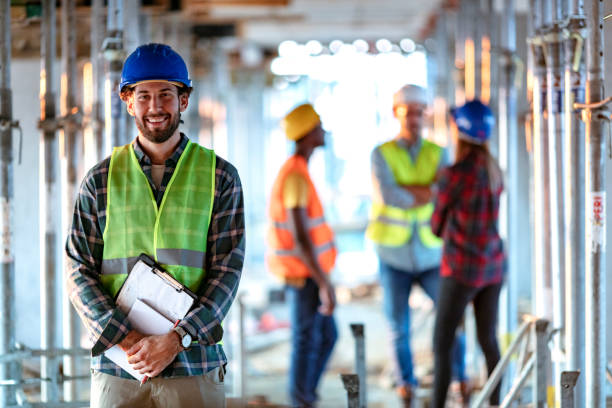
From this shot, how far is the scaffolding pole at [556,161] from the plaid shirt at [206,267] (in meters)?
2.10

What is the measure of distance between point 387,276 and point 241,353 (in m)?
1.17

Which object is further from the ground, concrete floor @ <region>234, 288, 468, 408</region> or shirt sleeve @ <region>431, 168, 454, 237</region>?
shirt sleeve @ <region>431, 168, 454, 237</region>

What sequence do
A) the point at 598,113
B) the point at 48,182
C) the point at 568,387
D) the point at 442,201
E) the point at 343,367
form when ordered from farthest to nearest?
the point at 343,367 < the point at 48,182 < the point at 442,201 < the point at 598,113 < the point at 568,387

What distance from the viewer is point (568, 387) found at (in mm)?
3688

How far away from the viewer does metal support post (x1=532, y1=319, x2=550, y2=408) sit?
4.32m

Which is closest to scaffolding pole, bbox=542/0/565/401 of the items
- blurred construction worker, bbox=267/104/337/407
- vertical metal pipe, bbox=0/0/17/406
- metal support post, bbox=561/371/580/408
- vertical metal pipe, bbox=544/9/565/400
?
vertical metal pipe, bbox=544/9/565/400

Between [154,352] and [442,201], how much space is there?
9.18 ft

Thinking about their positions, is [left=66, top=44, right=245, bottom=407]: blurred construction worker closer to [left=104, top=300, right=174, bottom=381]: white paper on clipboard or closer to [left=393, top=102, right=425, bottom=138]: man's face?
[left=104, top=300, right=174, bottom=381]: white paper on clipboard

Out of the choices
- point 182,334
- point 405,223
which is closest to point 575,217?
point 182,334

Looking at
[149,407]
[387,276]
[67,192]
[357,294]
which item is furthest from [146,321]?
[357,294]

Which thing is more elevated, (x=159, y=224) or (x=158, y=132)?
(x=158, y=132)

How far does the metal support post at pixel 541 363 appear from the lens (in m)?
4.32

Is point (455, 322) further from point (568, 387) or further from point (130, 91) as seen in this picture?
point (130, 91)

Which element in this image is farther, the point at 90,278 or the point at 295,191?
the point at 295,191
